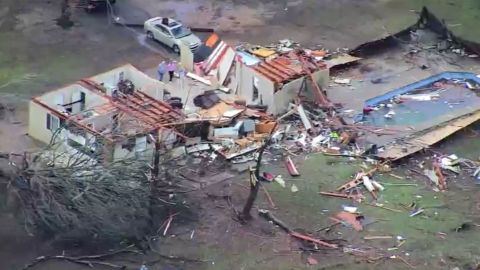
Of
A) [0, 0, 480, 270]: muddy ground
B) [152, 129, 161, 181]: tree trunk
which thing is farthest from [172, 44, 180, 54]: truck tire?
[152, 129, 161, 181]: tree trunk

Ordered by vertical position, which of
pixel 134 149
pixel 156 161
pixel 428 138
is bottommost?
pixel 134 149

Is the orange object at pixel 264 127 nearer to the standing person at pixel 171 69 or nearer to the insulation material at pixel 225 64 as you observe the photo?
the insulation material at pixel 225 64

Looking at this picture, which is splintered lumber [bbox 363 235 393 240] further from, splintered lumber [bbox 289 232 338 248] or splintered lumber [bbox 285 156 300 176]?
splintered lumber [bbox 285 156 300 176]

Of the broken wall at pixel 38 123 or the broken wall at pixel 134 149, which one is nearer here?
the broken wall at pixel 134 149

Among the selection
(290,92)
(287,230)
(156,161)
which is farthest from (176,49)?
(287,230)

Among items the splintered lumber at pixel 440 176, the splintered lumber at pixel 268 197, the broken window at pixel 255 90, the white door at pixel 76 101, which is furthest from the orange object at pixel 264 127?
the white door at pixel 76 101

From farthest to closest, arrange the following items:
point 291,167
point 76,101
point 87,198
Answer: point 76,101 → point 291,167 → point 87,198

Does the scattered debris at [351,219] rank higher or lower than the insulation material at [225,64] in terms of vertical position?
lower

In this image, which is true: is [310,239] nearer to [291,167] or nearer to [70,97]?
[291,167]
